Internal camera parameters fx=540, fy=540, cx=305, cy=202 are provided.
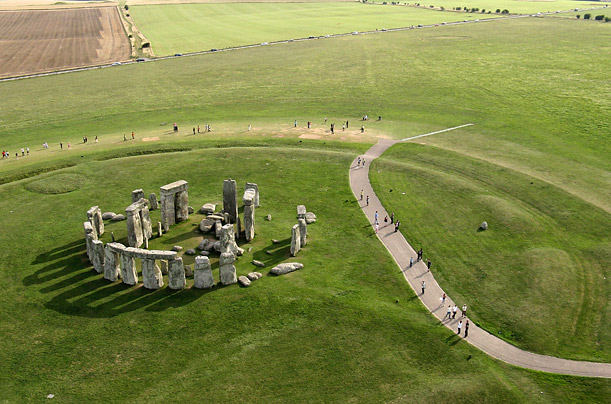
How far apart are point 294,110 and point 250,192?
52.4 m


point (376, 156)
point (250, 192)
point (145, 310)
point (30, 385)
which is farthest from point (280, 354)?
point (376, 156)

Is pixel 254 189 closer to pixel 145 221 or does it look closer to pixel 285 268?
pixel 145 221

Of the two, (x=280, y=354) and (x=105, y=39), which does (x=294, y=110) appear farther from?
(x=105, y=39)

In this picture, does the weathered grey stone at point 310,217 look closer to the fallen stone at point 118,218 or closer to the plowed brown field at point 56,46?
the fallen stone at point 118,218

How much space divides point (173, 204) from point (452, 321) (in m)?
29.6

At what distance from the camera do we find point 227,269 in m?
44.7

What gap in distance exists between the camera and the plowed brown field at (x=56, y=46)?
144m

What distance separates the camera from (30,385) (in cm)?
3525

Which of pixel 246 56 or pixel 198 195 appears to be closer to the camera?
pixel 198 195

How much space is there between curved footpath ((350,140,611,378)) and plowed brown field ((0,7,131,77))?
114m

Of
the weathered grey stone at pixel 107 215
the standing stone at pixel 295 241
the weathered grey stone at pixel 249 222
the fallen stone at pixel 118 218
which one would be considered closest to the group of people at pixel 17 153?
the weathered grey stone at pixel 107 215

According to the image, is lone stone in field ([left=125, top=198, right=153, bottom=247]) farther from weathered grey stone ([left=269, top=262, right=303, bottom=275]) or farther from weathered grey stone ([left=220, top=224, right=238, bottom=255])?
weathered grey stone ([left=269, top=262, right=303, bottom=275])

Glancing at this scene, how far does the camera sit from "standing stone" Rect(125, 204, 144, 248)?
50031mm

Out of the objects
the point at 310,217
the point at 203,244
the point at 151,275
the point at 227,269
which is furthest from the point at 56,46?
the point at 227,269
